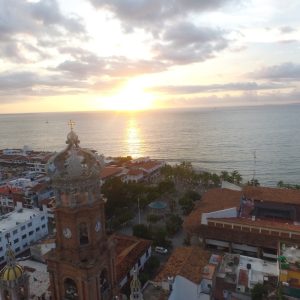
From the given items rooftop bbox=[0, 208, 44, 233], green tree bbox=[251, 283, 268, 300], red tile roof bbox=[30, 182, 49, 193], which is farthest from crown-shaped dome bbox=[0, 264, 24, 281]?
red tile roof bbox=[30, 182, 49, 193]

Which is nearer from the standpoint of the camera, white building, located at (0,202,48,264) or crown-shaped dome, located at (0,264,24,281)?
crown-shaped dome, located at (0,264,24,281)

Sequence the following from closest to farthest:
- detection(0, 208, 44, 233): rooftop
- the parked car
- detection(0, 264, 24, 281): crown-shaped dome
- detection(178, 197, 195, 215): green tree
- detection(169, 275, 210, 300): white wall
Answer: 1. detection(0, 264, 24, 281): crown-shaped dome
2. detection(169, 275, 210, 300): white wall
3. the parked car
4. detection(0, 208, 44, 233): rooftop
5. detection(178, 197, 195, 215): green tree

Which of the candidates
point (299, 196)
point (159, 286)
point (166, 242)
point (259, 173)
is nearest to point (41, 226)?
point (166, 242)

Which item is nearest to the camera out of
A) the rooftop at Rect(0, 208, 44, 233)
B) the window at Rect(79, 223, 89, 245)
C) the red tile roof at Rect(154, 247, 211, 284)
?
the window at Rect(79, 223, 89, 245)

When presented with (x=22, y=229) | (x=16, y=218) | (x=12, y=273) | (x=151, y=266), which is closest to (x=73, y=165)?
(x=12, y=273)

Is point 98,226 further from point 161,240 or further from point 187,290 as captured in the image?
point 161,240

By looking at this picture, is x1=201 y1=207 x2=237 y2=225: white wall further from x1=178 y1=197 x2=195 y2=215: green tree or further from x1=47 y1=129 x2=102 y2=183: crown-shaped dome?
x1=47 y1=129 x2=102 y2=183: crown-shaped dome

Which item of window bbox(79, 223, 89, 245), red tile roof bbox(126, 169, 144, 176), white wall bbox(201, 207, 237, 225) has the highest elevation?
window bbox(79, 223, 89, 245)

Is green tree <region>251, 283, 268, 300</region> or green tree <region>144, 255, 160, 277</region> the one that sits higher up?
green tree <region>251, 283, 268, 300</region>
